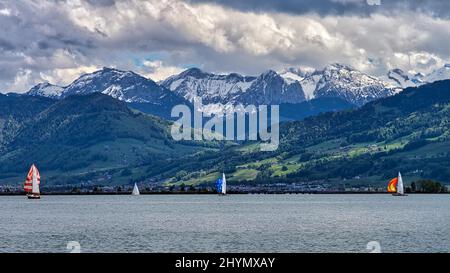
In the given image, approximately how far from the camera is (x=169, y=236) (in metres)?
153

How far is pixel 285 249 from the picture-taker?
125 metres

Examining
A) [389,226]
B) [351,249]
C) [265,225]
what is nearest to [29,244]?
[351,249]
